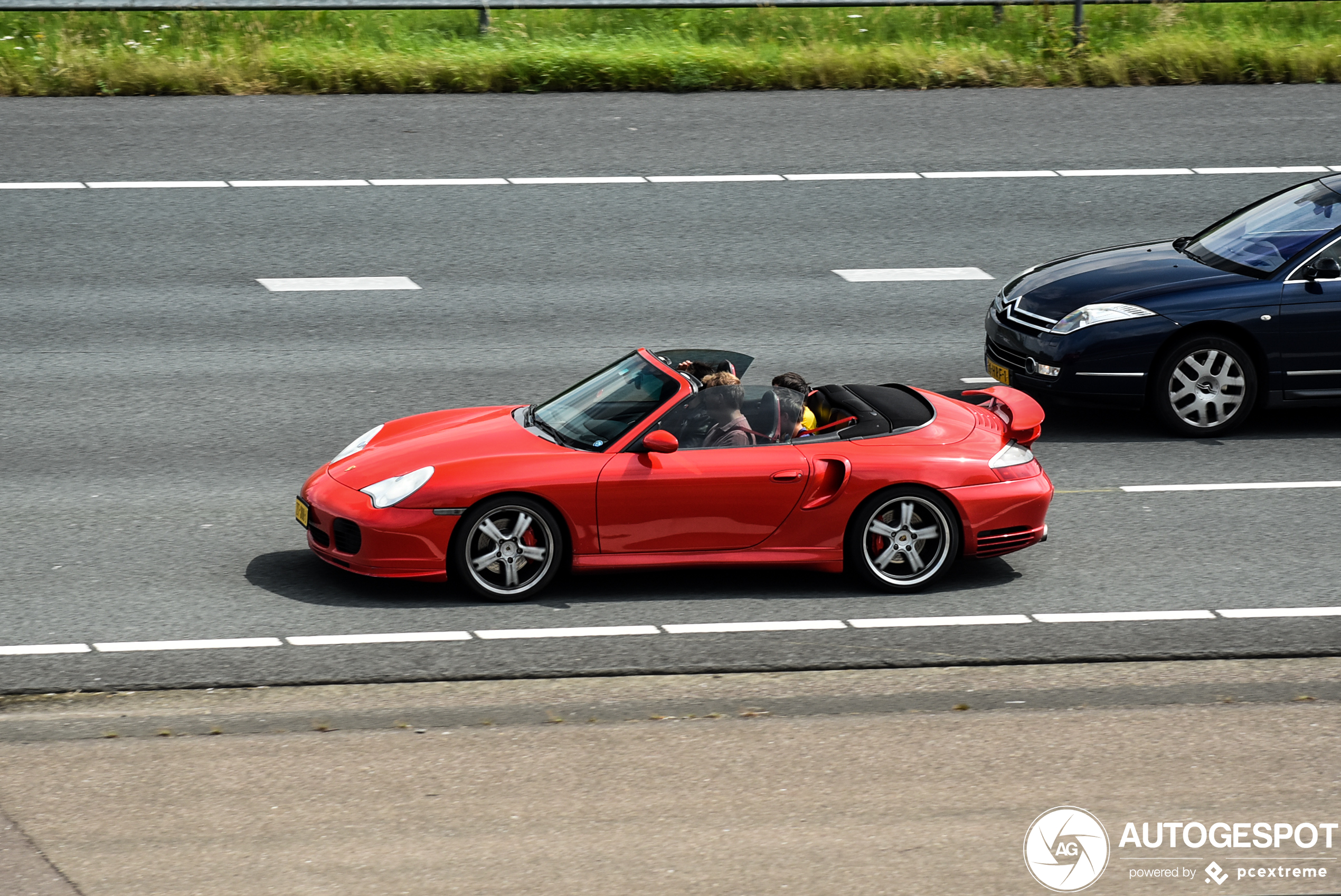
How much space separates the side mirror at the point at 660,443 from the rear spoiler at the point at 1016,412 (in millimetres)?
2068

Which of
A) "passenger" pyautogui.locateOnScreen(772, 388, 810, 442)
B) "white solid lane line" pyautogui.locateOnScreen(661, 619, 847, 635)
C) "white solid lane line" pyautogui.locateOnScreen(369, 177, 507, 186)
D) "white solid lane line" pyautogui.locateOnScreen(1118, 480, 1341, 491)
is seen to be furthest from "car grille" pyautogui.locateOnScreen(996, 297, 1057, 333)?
"white solid lane line" pyautogui.locateOnScreen(369, 177, 507, 186)

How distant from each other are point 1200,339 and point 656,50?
33.1ft

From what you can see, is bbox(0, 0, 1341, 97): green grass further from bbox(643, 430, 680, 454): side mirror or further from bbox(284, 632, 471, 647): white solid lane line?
bbox(284, 632, 471, 647): white solid lane line

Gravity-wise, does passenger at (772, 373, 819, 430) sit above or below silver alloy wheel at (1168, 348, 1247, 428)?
above

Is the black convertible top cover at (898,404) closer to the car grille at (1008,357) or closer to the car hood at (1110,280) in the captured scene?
the car grille at (1008,357)

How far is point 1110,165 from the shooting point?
703 inches

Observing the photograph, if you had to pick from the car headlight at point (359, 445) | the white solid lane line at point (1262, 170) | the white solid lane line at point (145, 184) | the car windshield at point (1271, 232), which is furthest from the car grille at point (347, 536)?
the white solid lane line at point (1262, 170)

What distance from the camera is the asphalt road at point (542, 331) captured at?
880cm

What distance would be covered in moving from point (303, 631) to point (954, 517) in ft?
11.4

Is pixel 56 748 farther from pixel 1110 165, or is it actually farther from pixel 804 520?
pixel 1110 165

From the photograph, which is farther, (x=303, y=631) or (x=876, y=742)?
(x=303, y=631)

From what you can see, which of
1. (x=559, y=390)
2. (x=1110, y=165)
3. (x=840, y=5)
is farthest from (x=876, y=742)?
(x=840, y=5)

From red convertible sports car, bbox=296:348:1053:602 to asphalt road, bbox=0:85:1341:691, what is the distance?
0.88ft

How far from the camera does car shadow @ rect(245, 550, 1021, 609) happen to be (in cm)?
913
